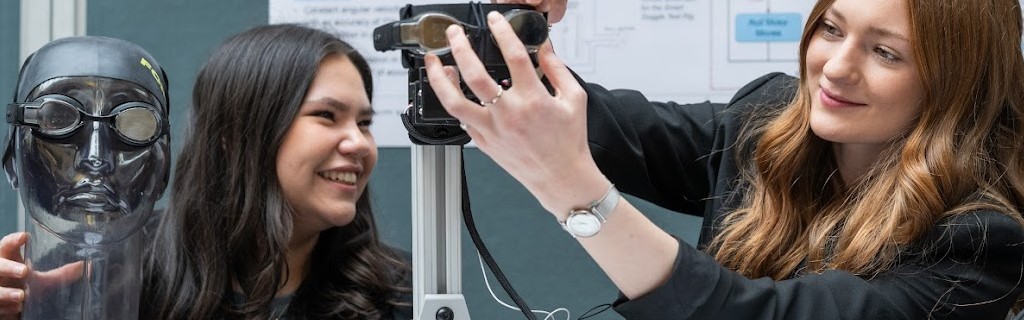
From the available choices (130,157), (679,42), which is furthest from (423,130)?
(679,42)

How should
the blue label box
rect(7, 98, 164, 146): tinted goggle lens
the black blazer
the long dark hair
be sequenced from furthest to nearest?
the blue label box < the long dark hair < rect(7, 98, 164, 146): tinted goggle lens < the black blazer

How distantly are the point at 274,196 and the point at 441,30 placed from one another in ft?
3.07

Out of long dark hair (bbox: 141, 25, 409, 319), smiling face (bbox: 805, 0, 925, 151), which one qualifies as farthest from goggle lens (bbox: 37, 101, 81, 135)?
smiling face (bbox: 805, 0, 925, 151)

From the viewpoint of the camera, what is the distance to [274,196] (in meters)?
1.64

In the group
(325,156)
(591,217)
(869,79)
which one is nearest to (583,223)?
(591,217)

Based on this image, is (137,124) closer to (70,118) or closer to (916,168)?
(70,118)

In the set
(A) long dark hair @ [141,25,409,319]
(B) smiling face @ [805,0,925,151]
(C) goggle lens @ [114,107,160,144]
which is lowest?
(A) long dark hair @ [141,25,409,319]

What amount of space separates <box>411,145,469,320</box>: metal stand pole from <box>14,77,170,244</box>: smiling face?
286 millimetres

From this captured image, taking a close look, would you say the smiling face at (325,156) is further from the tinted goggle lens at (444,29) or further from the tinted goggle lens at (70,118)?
the tinted goggle lens at (444,29)

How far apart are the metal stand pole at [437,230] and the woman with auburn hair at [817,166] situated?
0.43 feet

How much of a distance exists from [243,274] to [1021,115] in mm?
1057

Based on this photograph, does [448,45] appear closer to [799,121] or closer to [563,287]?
Result: [799,121]

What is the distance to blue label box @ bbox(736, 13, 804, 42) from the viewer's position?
6.29ft

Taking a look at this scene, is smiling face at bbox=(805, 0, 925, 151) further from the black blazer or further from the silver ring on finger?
the silver ring on finger
